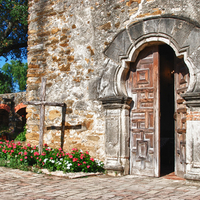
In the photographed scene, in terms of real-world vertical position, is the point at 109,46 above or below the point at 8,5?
below

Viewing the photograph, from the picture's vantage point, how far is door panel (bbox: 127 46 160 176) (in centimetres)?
488

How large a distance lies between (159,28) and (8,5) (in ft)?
35.8

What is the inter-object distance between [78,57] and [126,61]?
47.4 inches

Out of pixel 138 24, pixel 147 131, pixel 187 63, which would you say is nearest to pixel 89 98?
pixel 147 131

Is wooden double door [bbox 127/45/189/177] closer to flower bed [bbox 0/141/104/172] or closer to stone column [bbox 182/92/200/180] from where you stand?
stone column [bbox 182/92/200/180]

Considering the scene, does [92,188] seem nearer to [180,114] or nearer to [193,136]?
[193,136]

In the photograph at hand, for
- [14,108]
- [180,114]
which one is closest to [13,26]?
[14,108]

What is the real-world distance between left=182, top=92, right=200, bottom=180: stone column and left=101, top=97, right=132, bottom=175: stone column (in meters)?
1.20

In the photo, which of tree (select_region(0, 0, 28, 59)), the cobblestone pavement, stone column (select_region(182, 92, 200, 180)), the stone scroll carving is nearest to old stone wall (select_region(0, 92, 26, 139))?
tree (select_region(0, 0, 28, 59))

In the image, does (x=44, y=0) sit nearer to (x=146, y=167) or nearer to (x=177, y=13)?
(x=177, y=13)

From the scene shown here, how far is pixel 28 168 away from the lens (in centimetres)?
530

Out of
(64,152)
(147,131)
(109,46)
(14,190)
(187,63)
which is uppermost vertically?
(109,46)

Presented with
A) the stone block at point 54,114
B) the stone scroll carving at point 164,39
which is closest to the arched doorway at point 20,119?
the stone block at point 54,114

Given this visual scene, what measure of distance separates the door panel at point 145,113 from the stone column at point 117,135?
0.49 feet
